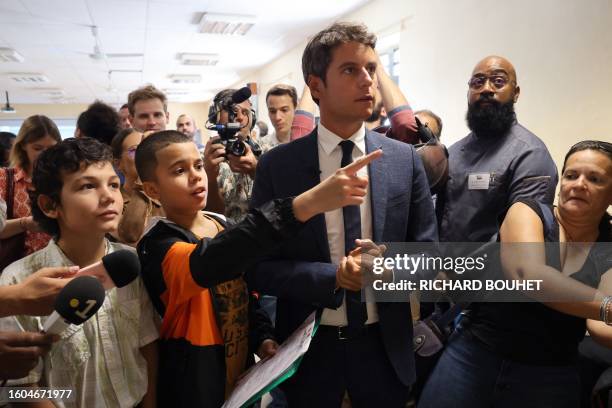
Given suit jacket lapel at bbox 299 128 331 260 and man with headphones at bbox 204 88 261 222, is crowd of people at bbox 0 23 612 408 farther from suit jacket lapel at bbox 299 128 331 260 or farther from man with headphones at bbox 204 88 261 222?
man with headphones at bbox 204 88 261 222

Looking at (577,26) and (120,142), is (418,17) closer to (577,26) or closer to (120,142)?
(577,26)

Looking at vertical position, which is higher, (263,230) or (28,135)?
(28,135)

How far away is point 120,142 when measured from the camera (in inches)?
85.4

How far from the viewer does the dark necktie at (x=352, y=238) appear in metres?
1.17

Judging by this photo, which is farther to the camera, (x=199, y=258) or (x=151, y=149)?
(x=151, y=149)

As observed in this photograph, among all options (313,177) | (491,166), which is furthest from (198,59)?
(313,177)

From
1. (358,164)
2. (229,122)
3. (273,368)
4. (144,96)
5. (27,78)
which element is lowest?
(273,368)

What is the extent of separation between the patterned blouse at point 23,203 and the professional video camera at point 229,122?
0.96 meters

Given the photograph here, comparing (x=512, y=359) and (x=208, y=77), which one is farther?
(x=208, y=77)

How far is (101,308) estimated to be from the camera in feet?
3.72

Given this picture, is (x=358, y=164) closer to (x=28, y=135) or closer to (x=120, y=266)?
(x=120, y=266)

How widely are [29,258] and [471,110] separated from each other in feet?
6.29

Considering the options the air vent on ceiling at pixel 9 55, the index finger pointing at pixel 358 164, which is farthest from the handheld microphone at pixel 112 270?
the air vent on ceiling at pixel 9 55

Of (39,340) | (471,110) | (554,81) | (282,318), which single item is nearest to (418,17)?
(554,81)
